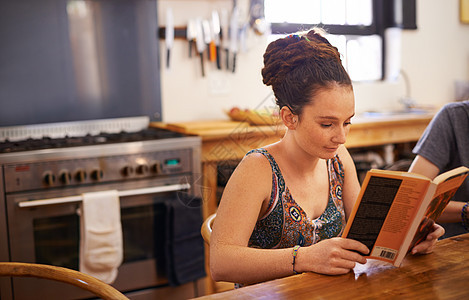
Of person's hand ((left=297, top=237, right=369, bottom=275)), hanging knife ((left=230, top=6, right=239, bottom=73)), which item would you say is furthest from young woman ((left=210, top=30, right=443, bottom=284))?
hanging knife ((left=230, top=6, right=239, bottom=73))

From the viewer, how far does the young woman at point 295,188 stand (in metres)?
1.18

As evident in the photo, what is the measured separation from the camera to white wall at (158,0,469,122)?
3213 millimetres

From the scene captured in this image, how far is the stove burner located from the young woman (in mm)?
1356

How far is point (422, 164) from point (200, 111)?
1.82m

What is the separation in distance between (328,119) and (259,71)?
128 centimetres

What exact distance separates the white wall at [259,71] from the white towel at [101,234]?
3.06 feet

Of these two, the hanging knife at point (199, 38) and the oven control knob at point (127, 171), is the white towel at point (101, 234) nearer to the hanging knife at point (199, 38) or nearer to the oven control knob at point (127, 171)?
the oven control knob at point (127, 171)

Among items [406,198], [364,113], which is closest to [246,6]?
[364,113]

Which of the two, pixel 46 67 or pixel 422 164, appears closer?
pixel 422 164

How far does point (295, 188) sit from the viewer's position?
4.53ft

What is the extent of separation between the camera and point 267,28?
345 centimetres

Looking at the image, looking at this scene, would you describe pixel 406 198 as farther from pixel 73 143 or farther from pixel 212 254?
pixel 73 143

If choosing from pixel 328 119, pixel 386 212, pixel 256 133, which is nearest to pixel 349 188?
pixel 328 119

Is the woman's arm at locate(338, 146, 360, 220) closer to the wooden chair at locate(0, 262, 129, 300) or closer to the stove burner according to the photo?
the wooden chair at locate(0, 262, 129, 300)
